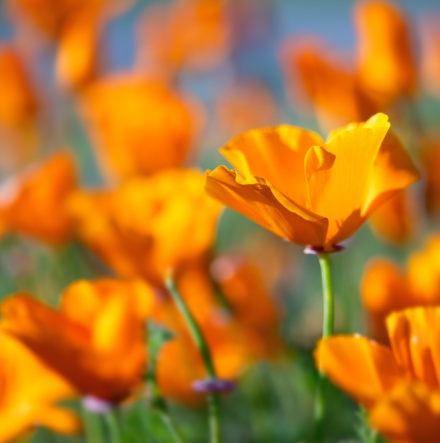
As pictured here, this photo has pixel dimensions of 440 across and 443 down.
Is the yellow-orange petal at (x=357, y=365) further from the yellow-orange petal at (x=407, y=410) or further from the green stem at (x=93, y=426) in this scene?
the green stem at (x=93, y=426)

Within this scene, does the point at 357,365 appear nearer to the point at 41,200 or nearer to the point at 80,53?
the point at 41,200

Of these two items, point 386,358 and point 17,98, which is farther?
point 17,98

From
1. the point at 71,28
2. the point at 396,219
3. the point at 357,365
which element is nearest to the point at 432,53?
the point at 71,28

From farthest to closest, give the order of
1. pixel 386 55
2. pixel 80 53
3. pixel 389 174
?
1. pixel 80 53
2. pixel 386 55
3. pixel 389 174

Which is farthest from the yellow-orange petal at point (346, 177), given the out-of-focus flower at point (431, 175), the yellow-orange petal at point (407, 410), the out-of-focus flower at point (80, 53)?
the out-of-focus flower at point (80, 53)

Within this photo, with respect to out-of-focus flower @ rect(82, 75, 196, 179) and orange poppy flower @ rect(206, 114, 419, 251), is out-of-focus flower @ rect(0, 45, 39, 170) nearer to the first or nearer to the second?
out-of-focus flower @ rect(82, 75, 196, 179)

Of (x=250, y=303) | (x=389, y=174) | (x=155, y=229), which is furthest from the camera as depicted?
(x=250, y=303)
